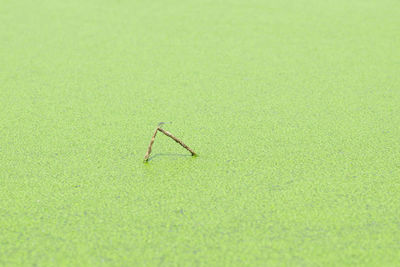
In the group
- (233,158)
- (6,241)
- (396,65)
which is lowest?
(6,241)

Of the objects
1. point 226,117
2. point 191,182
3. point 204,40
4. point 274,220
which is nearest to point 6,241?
point 191,182

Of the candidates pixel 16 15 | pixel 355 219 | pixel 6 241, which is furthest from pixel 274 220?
pixel 16 15

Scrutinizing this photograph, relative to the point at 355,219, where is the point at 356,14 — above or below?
above

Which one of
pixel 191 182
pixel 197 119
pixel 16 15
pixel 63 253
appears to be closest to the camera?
pixel 63 253

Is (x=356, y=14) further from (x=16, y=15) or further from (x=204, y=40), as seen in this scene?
(x=16, y=15)

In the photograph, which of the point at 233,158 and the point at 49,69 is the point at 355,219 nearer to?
the point at 233,158

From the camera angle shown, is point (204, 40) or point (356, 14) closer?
point (204, 40)

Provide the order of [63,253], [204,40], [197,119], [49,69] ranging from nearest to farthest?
[63,253] → [197,119] → [49,69] → [204,40]
